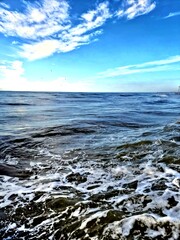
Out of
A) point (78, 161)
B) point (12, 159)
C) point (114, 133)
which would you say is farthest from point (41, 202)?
point (114, 133)

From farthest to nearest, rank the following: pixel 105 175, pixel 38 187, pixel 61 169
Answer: pixel 61 169 → pixel 105 175 → pixel 38 187

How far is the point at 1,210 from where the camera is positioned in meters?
3.65

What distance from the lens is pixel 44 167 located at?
5.72 meters

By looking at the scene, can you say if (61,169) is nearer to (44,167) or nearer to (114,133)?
(44,167)

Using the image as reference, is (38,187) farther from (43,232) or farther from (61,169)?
(43,232)

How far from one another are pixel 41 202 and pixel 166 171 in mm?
2950

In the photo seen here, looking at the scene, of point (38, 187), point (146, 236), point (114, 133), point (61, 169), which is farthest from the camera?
point (114, 133)

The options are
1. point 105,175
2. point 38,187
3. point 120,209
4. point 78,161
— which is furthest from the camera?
point 78,161

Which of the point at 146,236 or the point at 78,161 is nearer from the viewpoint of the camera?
the point at 146,236

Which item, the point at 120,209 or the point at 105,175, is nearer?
the point at 120,209

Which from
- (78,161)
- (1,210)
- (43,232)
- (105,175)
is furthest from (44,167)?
(43,232)

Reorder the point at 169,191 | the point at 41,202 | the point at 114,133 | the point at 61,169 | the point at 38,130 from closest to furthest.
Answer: the point at 41,202 < the point at 169,191 < the point at 61,169 < the point at 114,133 < the point at 38,130

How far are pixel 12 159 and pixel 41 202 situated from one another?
2.71 m

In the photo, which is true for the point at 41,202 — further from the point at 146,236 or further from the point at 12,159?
the point at 12,159
